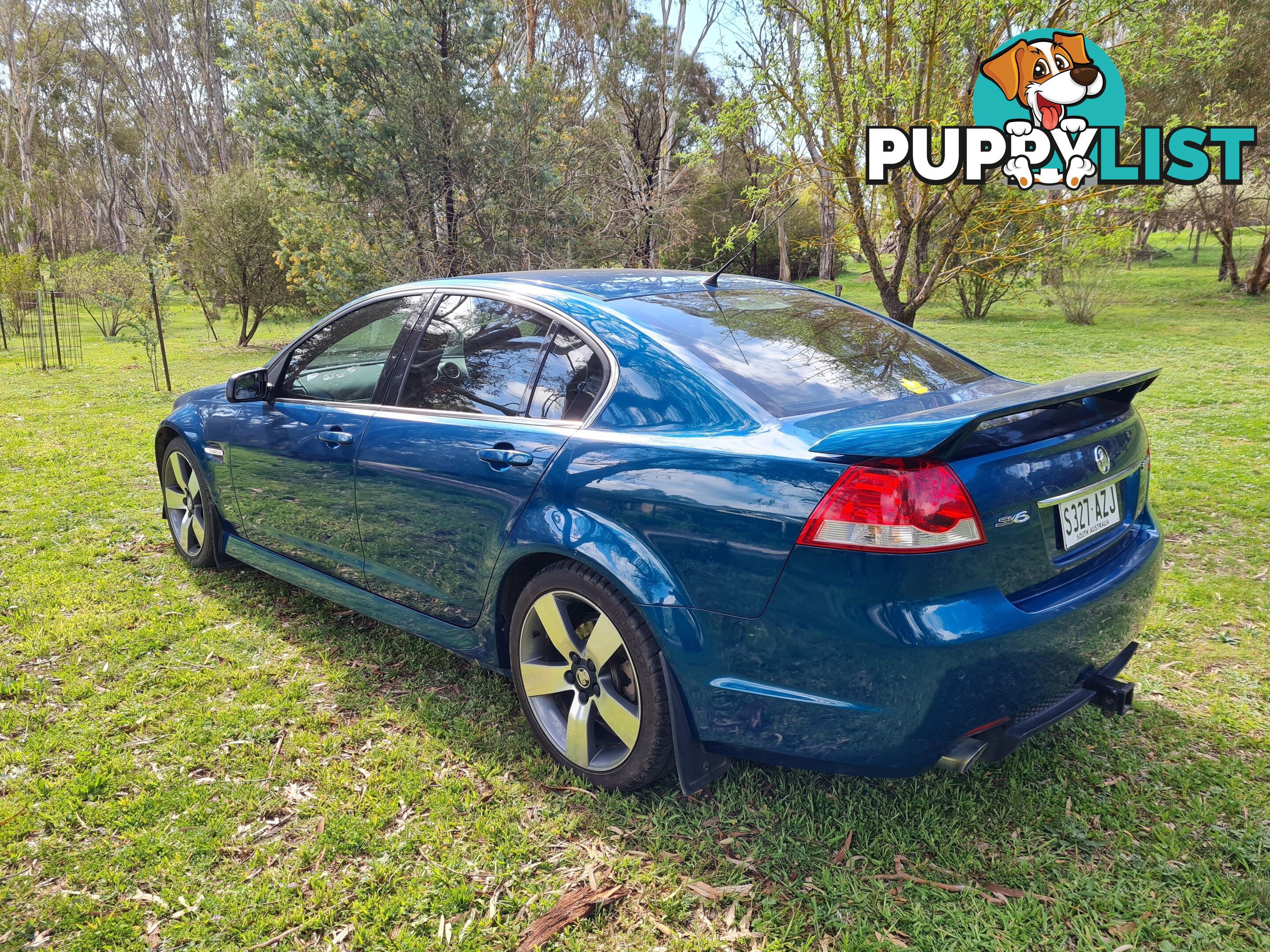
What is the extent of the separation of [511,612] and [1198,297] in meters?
27.6

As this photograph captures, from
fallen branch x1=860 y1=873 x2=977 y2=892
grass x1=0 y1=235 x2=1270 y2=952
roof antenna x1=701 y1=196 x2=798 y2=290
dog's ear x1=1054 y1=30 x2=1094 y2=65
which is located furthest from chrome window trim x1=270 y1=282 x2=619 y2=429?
dog's ear x1=1054 y1=30 x2=1094 y2=65

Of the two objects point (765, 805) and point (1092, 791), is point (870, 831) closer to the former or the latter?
point (765, 805)

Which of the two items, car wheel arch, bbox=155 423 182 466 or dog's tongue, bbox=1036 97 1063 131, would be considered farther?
dog's tongue, bbox=1036 97 1063 131

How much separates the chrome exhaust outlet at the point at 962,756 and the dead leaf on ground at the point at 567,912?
0.93 meters

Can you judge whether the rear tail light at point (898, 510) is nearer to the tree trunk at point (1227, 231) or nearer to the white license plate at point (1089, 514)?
the white license plate at point (1089, 514)

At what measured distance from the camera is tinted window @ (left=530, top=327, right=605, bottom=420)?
266 centimetres

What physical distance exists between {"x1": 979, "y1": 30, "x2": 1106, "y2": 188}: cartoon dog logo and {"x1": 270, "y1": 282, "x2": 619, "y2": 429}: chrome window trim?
504cm

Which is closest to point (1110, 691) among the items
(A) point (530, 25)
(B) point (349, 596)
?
(B) point (349, 596)

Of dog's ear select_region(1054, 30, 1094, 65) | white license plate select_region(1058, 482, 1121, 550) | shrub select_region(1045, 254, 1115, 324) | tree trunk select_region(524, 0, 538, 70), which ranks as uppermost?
tree trunk select_region(524, 0, 538, 70)

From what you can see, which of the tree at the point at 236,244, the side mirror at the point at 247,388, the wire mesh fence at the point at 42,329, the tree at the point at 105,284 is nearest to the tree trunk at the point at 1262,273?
the tree at the point at 236,244

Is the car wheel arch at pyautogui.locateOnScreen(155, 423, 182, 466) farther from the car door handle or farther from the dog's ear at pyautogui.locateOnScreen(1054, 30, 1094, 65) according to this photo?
the dog's ear at pyautogui.locateOnScreen(1054, 30, 1094, 65)

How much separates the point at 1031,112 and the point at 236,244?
16.2m

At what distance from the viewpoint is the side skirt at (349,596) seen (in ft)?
10.3

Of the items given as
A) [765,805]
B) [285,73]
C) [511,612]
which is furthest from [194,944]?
[285,73]
